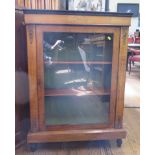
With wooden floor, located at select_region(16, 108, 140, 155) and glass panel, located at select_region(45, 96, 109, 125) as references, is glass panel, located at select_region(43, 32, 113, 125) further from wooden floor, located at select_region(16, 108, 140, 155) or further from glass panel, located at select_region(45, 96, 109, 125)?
wooden floor, located at select_region(16, 108, 140, 155)

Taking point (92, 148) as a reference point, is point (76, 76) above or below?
above

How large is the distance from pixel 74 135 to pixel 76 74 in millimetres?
420

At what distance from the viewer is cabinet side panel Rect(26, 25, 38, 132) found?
114 centimetres

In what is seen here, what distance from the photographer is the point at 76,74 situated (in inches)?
55.3

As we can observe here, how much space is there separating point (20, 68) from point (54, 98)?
31 cm

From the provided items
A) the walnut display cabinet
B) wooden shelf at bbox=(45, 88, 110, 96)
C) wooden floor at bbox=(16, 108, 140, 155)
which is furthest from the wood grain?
wooden floor at bbox=(16, 108, 140, 155)

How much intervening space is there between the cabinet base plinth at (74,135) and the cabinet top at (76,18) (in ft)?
2.25

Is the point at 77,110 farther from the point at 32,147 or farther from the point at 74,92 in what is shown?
the point at 32,147

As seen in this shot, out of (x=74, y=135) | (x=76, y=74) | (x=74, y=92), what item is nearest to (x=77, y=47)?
(x=76, y=74)
